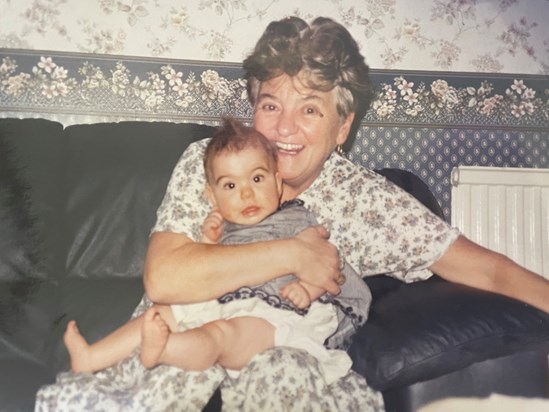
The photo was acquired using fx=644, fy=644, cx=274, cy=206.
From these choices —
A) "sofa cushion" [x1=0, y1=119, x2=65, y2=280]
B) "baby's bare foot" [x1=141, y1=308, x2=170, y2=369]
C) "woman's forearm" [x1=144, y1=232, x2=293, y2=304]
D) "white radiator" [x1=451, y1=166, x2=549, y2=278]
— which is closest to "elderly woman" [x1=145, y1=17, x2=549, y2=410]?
"woman's forearm" [x1=144, y1=232, x2=293, y2=304]

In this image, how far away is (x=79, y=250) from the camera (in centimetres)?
129

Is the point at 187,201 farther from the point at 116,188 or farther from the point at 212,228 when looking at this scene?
the point at 116,188

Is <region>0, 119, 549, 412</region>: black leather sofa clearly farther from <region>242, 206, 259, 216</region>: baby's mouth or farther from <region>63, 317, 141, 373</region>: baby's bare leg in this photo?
<region>242, 206, 259, 216</region>: baby's mouth

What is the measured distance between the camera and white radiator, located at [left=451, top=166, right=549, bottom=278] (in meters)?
1.57

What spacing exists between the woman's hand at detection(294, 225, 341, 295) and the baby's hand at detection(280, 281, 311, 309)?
0.02m

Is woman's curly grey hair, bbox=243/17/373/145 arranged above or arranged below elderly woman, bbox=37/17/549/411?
above

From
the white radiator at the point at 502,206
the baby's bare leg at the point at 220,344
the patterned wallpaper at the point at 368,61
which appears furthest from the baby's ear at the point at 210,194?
the white radiator at the point at 502,206

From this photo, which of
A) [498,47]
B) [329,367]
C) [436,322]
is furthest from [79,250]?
[498,47]

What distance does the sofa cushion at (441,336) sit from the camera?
3.07 feet

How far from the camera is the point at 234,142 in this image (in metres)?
1.08

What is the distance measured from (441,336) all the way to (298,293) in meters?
0.23

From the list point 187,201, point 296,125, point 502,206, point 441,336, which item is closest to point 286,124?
point 296,125

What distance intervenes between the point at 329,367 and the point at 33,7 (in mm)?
954

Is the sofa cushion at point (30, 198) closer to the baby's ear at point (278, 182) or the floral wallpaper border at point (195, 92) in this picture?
the floral wallpaper border at point (195, 92)
